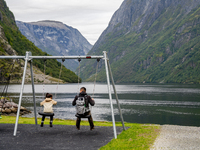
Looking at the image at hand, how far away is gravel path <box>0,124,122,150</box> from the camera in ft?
40.9

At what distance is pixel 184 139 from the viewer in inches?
564

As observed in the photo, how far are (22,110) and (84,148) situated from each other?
40.6 metres

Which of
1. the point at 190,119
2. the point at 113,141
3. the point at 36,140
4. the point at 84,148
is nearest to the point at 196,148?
the point at 113,141

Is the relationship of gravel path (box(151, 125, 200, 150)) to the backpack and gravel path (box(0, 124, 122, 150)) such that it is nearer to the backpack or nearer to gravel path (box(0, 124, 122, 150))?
gravel path (box(0, 124, 122, 150))

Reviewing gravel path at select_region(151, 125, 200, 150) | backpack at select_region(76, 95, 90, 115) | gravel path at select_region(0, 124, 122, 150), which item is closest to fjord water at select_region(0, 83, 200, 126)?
gravel path at select_region(151, 125, 200, 150)

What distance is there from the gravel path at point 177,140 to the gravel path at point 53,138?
262 centimetres

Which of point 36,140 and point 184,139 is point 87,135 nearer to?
point 36,140

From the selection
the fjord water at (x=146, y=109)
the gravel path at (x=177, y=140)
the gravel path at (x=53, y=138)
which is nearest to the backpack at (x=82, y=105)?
the gravel path at (x=53, y=138)

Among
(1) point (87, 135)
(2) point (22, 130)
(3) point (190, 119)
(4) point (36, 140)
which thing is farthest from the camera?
(3) point (190, 119)

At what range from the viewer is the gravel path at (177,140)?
12.5 metres

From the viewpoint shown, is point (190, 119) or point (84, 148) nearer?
point (84, 148)

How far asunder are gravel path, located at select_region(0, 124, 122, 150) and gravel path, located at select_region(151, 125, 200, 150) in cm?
262

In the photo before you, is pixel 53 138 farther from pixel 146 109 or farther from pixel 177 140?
pixel 146 109

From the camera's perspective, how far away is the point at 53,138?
47.3ft
